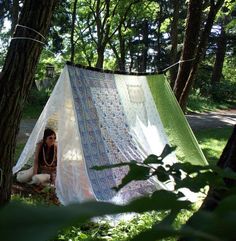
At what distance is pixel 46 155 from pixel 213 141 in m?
5.61

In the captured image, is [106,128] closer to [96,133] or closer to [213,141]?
[96,133]

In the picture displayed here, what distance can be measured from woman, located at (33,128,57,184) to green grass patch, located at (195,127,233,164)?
313 centimetres

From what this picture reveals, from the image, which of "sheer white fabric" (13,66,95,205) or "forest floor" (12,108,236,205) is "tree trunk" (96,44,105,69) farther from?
"sheer white fabric" (13,66,95,205)

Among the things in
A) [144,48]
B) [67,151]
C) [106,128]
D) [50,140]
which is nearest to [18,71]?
[67,151]

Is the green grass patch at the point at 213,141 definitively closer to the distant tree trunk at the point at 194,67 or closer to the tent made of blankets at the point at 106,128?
the distant tree trunk at the point at 194,67

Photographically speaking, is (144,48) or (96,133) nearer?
(96,133)

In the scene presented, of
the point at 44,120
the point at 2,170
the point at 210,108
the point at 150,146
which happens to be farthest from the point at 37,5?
the point at 210,108

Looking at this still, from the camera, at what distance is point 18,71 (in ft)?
11.3

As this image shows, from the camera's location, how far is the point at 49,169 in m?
6.61

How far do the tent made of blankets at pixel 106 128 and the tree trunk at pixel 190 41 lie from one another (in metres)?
0.61

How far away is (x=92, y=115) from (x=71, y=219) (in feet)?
18.3

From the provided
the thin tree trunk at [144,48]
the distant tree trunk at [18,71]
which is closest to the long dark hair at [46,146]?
the distant tree trunk at [18,71]

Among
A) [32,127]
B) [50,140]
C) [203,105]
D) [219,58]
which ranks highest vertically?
[219,58]

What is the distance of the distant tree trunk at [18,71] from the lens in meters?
3.43
